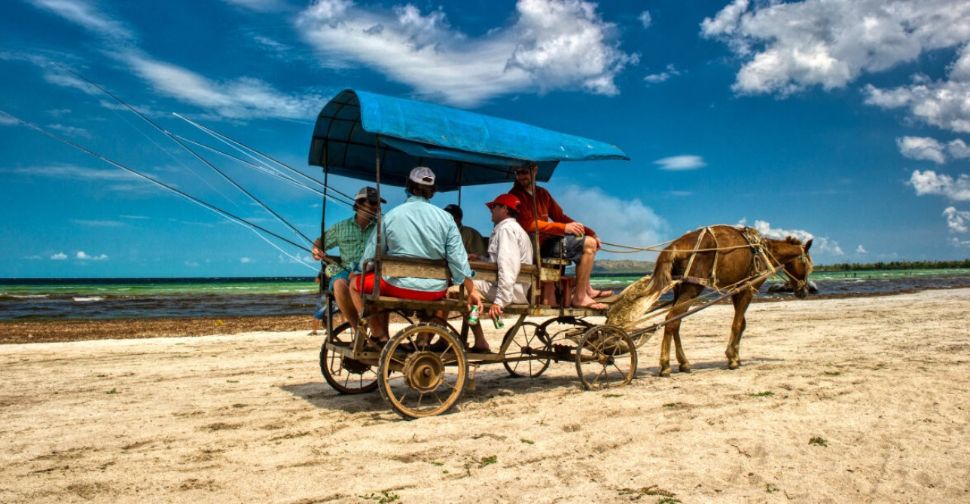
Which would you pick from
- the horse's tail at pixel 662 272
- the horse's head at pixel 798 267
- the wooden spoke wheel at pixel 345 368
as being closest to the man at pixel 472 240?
the wooden spoke wheel at pixel 345 368

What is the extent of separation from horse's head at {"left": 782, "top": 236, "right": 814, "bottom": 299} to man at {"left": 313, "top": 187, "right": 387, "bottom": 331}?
607cm

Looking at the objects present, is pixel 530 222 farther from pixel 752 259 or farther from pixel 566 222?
pixel 752 259

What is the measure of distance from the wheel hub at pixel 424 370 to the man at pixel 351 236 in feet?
3.69

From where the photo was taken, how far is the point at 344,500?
3996mm

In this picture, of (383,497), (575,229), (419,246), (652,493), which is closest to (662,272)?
(575,229)

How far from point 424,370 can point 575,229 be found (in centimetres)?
232

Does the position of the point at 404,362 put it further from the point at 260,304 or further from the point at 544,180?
the point at 260,304

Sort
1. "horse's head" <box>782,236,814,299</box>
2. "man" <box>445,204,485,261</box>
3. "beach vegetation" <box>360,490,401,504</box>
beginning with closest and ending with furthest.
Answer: "beach vegetation" <box>360,490,401,504</box>
"man" <box>445,204,485,261</box>
"horse's head" <box>782,236,814,299</box>

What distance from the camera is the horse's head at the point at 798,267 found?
9352 millimetres

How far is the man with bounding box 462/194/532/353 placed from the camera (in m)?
6.47

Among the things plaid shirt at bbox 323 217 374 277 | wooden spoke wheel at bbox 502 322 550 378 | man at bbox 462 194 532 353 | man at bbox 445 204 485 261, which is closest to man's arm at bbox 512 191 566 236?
man at bbox 462 194 532 353

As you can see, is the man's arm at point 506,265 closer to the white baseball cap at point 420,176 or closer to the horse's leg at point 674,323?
the white baseball cap at point 420,176

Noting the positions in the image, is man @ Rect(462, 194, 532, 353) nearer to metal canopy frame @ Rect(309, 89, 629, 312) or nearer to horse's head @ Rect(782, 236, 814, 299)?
metal canopy frame @ Rect(309, 89, 629, 312)

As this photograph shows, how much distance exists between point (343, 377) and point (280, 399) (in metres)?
1.53
